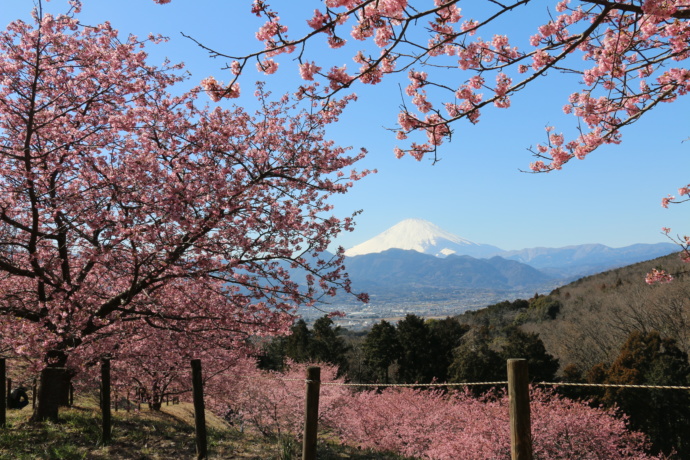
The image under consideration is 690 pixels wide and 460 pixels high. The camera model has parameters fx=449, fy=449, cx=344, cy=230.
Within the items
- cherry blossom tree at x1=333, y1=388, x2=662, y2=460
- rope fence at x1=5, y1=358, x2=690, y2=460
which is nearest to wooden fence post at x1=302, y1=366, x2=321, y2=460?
rope fence at x1=5, y1=358, x2=690, y2=460

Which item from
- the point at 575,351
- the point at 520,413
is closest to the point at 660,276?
the point at 520,413

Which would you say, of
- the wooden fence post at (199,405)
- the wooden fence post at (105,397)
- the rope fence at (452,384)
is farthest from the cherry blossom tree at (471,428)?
the wooden fence post at (105,397)

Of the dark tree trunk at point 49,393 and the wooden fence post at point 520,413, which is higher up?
the wooden fence post at point 520,413

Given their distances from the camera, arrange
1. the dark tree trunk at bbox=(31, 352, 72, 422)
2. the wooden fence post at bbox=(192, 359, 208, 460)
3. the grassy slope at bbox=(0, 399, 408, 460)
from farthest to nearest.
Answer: the dark tree trunk at bbox=(31, 352, 72, 422), the grassy slope at bbox=(0, 399, 408, 460), the wooden fence post at bbox=(192, 359, 208, 460)

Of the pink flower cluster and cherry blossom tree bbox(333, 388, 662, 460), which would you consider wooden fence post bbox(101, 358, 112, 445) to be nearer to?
the pink flower cluster

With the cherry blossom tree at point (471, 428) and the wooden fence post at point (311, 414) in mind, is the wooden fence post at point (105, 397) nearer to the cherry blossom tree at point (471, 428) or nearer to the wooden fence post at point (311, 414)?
the wooden fence post at point (311, 414)

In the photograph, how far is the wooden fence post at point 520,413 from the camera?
10.8ft

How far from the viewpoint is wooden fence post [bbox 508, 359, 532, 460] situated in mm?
3281

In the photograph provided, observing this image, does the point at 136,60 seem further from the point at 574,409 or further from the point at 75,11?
the point at 574,409

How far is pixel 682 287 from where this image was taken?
3097 cm

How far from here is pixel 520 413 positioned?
129 inches

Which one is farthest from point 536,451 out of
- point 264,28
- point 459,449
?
point 264,28

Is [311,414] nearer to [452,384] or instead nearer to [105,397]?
[452,384]

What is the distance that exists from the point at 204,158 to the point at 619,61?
624cm
